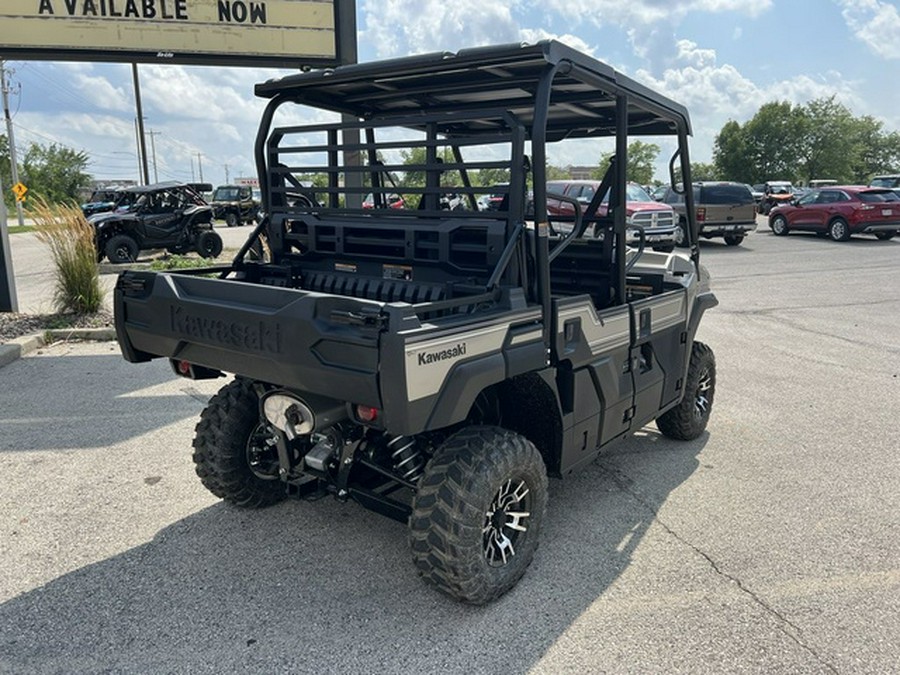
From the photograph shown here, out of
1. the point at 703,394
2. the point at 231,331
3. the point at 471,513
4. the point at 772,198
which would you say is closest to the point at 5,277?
the point at 231,331

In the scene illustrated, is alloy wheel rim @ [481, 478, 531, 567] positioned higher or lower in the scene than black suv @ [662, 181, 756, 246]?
lower

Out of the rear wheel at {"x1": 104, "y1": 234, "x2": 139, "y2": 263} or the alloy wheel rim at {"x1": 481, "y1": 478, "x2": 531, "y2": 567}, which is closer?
the alloy wheel rim at {"x1": 481, "y1": 478, "x2": 531, "y2": 567}

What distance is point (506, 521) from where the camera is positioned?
9.92ft

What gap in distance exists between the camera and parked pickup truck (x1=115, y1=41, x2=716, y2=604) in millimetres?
2529

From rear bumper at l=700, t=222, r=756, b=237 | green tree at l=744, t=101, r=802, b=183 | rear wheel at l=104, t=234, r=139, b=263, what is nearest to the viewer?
rear wheel at l=104, t=234, r=139, b=263

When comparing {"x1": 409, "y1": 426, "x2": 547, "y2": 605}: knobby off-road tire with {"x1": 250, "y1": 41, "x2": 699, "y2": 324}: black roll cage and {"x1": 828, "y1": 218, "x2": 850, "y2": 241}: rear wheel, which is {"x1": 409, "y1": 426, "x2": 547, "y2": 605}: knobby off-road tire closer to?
{"x1": 250, "y1": 41, "x2": 699, "y2": 324}: black roll cage

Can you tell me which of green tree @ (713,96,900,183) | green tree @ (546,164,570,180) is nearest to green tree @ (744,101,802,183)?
green tree @ (713,96,900,183)

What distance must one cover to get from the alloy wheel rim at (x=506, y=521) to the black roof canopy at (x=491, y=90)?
5.38 feet

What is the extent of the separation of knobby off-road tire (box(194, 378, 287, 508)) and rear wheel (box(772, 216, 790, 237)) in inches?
864

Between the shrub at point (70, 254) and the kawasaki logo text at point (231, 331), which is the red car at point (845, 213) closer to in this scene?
the shrub at point (70, 254)

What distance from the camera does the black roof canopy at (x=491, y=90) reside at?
2.96 meters

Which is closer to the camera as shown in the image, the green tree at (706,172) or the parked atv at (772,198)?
the parked atv at (772,198)

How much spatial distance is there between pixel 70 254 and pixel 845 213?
19.9 meters

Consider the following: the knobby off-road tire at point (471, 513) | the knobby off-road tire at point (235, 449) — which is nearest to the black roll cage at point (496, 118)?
the knobby off-road tire at point (471, 513)
